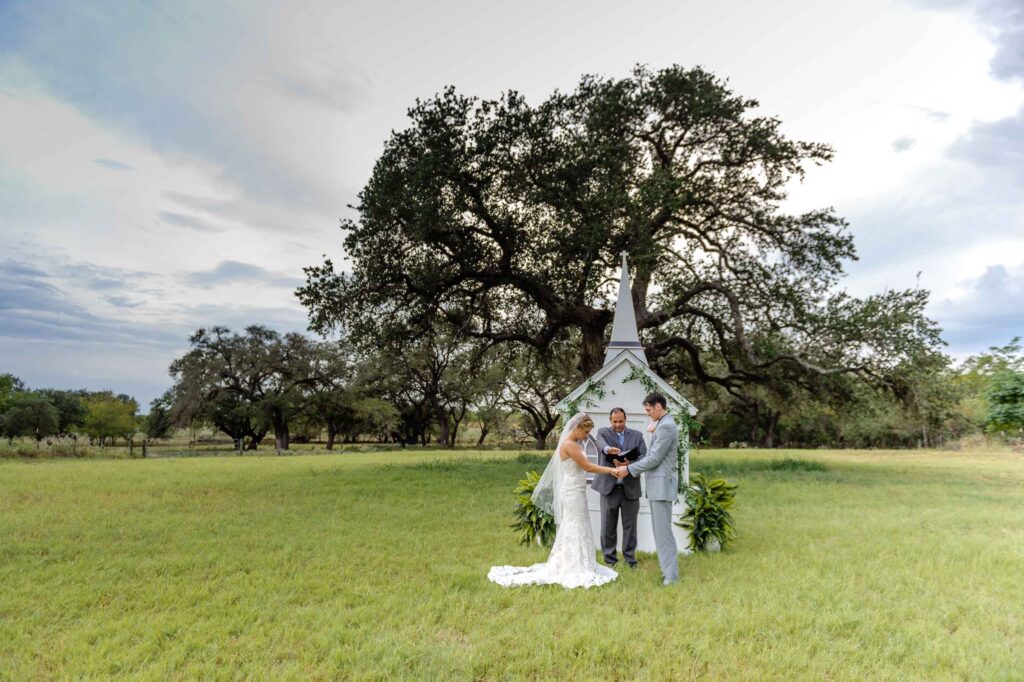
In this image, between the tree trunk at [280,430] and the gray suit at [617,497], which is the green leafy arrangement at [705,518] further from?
the tree trunk at [280,430]

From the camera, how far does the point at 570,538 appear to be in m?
7.46

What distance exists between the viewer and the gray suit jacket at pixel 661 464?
295 inches

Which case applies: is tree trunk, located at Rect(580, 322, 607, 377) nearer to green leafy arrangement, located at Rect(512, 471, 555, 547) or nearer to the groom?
green leafy arrangement, located at Rect(512, 471, 555, 547)

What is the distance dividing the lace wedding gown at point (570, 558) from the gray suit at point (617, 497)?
Result: 64 cm

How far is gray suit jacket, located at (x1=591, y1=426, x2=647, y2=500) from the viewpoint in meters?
8.20

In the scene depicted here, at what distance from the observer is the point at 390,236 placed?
18.9 m

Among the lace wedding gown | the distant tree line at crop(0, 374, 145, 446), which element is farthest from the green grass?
the distant tree line at crop(0, 374, 145, 446)

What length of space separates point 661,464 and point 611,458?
83 cm

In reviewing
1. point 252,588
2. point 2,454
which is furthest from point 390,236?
point 2,454

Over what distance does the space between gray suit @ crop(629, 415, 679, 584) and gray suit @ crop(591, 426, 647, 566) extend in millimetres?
582

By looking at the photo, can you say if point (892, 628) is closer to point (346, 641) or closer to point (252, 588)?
point (346, 641)

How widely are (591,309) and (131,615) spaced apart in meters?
16.0

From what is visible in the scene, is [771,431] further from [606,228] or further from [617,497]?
[617,497]

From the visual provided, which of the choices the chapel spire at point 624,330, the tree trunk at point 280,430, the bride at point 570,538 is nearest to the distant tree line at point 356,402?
the tree trunk at point 280,430
